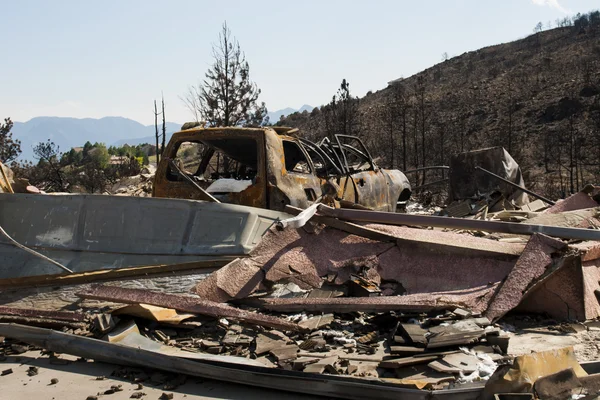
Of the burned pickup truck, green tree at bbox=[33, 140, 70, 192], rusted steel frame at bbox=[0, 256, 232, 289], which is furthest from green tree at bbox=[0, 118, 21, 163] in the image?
rusted steel frame at bbox=[0, 256, 232, 289]

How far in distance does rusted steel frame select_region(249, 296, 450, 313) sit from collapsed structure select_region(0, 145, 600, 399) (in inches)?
0.5

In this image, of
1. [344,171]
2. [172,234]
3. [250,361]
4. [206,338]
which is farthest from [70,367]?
[344,171]

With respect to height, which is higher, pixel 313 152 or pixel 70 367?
pixel 313 152

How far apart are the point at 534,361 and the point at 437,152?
25962 mm

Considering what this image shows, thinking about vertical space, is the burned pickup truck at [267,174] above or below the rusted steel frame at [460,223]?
above

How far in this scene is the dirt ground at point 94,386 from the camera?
317 cm

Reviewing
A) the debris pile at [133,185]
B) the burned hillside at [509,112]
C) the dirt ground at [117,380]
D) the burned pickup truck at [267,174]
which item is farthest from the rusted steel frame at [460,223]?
the burned hillside at [509,112]

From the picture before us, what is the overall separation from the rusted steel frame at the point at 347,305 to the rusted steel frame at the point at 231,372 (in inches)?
42.0

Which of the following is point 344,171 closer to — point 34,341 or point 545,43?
point 34,341

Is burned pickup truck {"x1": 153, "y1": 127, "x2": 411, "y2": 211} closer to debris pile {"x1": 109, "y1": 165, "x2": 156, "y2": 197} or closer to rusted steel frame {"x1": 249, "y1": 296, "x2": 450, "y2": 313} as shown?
rusted steel frame {"x1": 249, "y1": 296, "x2": 450, "y2": 313}

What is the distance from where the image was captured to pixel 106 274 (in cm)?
459

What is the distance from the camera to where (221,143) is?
712cm

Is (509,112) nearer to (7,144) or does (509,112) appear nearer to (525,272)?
(7,144)

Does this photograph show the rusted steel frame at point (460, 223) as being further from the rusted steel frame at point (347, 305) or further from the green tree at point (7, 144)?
the green tree at point (7, 144)
